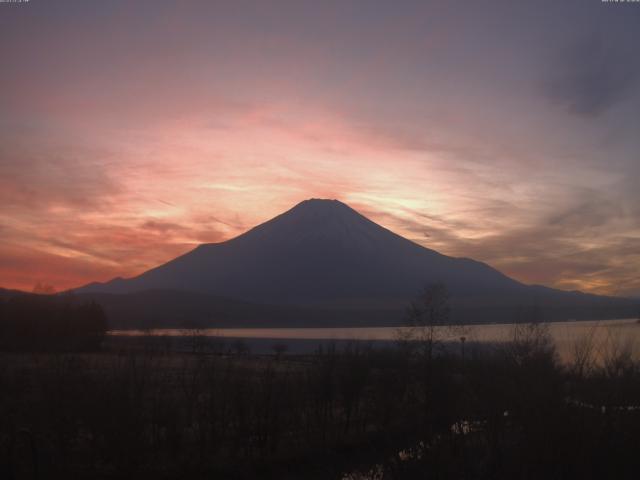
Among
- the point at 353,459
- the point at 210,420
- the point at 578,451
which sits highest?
the point at 578,451

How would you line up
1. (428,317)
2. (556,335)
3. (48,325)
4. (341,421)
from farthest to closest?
(556,335) < (48,325) < (428,317) < (341,421)

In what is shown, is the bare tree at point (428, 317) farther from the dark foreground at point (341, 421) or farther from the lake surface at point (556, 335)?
the dark foreground at point (341, 421)

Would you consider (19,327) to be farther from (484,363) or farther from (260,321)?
(260,321)

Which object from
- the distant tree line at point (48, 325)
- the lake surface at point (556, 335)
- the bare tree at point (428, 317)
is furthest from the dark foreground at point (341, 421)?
the distant tree line at point (48, 325)

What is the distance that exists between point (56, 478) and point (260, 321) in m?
146

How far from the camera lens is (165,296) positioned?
156m

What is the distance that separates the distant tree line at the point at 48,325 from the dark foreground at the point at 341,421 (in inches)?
1302

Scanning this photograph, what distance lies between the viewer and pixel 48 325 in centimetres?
5697

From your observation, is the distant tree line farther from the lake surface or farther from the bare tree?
the bare tree

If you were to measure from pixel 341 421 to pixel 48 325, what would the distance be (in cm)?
4325

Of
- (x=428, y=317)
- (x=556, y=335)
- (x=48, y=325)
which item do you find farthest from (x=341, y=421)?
(x=556, y=335)

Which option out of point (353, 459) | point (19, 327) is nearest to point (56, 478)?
point (353, 459)

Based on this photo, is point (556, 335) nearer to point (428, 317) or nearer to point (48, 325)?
point (428, 317)

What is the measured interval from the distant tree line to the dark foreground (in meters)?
33.1
